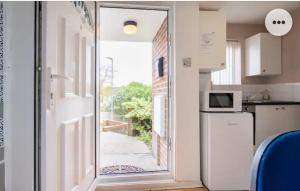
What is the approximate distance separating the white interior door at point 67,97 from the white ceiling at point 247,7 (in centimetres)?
169

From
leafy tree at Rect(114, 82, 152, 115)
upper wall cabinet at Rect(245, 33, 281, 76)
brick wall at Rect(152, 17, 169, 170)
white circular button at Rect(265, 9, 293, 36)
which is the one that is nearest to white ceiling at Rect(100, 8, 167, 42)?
brick wall at Rect(152, 17, 169, 170)

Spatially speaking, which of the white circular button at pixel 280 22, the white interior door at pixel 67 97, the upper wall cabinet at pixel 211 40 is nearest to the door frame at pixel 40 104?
the white interior door at pixel 67 97

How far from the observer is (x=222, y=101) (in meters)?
2.78

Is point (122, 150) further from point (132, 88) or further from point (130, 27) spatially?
point (130, 27)

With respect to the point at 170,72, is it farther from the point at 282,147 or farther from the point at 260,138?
the point at 282,147

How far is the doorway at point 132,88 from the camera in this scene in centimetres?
360

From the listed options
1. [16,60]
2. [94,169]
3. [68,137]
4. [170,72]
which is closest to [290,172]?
[16,60]

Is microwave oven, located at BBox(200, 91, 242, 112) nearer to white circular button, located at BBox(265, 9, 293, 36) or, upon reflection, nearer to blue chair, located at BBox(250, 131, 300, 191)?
white circular button, located at BBox(265, 9, 293, 36)

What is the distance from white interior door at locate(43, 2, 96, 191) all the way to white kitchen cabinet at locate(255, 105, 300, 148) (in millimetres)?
2032

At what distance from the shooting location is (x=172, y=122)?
2.83 metres

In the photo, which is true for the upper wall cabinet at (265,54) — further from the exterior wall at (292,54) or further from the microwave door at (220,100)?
the microwave door at (220,100)

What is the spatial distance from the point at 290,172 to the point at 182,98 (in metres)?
2.12

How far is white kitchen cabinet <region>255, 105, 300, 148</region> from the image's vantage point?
3.00 metres

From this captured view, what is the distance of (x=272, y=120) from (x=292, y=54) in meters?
1.10
